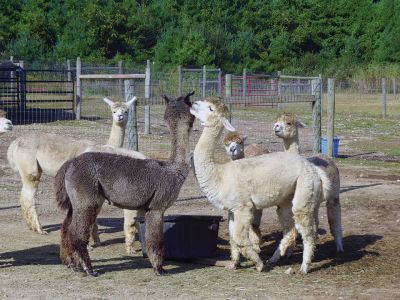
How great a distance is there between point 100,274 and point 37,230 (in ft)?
7.40

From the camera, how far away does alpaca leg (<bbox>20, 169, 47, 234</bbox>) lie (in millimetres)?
10055

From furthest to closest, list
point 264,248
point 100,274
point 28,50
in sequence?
point 28,50, point 264,248, point 100,274

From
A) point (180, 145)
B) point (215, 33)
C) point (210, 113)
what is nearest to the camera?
point (210, 113)

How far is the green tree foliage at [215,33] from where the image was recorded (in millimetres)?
51094

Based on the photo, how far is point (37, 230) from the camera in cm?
1003

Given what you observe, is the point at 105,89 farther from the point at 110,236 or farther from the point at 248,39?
the point at 248,39

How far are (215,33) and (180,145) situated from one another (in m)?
47.3

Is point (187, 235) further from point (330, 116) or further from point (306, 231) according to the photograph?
point (330, 116)

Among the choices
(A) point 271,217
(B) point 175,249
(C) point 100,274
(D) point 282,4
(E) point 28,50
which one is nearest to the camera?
(C) point 100,274

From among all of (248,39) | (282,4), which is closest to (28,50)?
(248,39)

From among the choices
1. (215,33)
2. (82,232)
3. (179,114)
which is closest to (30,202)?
(82,232)

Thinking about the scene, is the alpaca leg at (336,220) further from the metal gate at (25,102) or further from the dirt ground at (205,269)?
the metal gate at (25,102)

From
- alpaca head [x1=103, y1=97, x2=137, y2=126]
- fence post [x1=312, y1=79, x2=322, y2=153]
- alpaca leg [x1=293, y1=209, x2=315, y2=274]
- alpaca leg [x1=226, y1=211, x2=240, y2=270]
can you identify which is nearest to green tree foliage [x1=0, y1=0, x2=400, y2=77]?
fence post [x1=312, y1=79, x2=322, y2=153]

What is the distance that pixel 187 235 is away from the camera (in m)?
8.62
